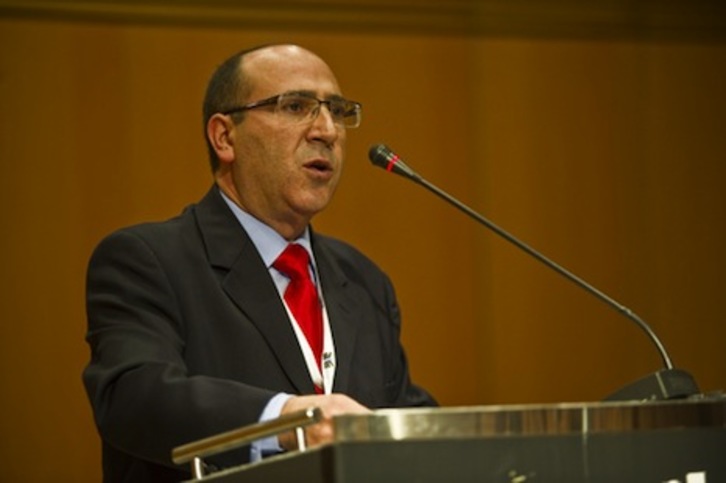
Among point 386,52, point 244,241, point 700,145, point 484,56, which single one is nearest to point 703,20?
point 700,145

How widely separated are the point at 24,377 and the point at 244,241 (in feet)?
3.90

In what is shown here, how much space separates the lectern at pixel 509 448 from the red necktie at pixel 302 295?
867 mm

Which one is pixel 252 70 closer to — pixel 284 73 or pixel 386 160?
pixel 284 73

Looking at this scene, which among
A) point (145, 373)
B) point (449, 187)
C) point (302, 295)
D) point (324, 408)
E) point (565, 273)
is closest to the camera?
point (324, 408)

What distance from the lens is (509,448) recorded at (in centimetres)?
135

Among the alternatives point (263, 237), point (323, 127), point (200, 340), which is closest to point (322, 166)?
point (323, 127)

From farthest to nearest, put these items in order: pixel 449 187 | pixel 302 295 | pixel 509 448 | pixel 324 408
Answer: pixel 449 187
pixel 302 295
pixel 324 408
pixel 509 448

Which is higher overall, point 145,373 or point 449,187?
point 449,187

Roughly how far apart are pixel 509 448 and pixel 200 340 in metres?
0.93

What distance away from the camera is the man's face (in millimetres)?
2422

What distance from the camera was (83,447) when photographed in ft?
11.0

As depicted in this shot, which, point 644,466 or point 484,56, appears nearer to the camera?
point 644,466

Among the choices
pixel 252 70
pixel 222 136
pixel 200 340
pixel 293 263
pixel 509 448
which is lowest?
pixel 509 448

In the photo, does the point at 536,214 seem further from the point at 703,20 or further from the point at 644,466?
the point at 644,466
